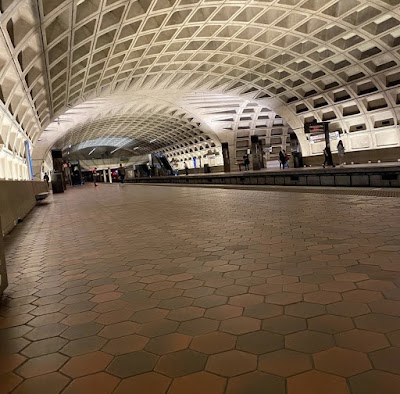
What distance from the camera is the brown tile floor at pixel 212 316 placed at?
67.3 inches

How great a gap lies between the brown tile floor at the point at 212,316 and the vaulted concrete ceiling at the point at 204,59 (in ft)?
29.8

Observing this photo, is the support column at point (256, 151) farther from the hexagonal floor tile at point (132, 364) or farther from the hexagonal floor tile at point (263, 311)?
the hexagonal floor tile at point (132, 364)

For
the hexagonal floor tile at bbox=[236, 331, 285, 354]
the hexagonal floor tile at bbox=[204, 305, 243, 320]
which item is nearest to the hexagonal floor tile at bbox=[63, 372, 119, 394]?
the hexagonal floor tile at bbox=[236, 331, 285, 354]

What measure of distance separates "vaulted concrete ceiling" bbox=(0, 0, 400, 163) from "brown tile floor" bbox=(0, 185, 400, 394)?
9.09 metres

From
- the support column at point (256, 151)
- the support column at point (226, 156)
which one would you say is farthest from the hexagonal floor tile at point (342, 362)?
the support column at point (226, 156)

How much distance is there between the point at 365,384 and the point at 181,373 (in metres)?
0.84

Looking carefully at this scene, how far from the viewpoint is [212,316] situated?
2.39 m

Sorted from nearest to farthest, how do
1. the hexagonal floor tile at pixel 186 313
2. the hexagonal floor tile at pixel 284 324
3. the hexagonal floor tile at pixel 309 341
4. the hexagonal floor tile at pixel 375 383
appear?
the hexagonal floor tile at pixel 375 383
the hexagonal floor tile at pixel 309 341
the hexagonal floor tile at pixel 284 324
the hexagonal floor tile at pixel 186 313

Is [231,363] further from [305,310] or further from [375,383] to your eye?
[305,310]

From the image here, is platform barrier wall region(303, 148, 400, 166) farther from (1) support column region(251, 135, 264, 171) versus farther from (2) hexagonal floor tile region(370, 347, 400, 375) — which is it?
(2) hexagonal floor tile region(370, 347, 400, 375)

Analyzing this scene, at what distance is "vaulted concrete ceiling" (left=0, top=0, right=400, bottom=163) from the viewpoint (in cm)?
1448

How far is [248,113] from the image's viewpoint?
38.7 m

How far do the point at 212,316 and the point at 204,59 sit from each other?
2453 cm

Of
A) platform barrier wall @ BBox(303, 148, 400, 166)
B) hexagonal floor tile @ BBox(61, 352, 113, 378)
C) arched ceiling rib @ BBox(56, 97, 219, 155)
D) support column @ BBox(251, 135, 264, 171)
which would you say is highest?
arched ceiling rib @ BBox(56, 97, 219, 155)
